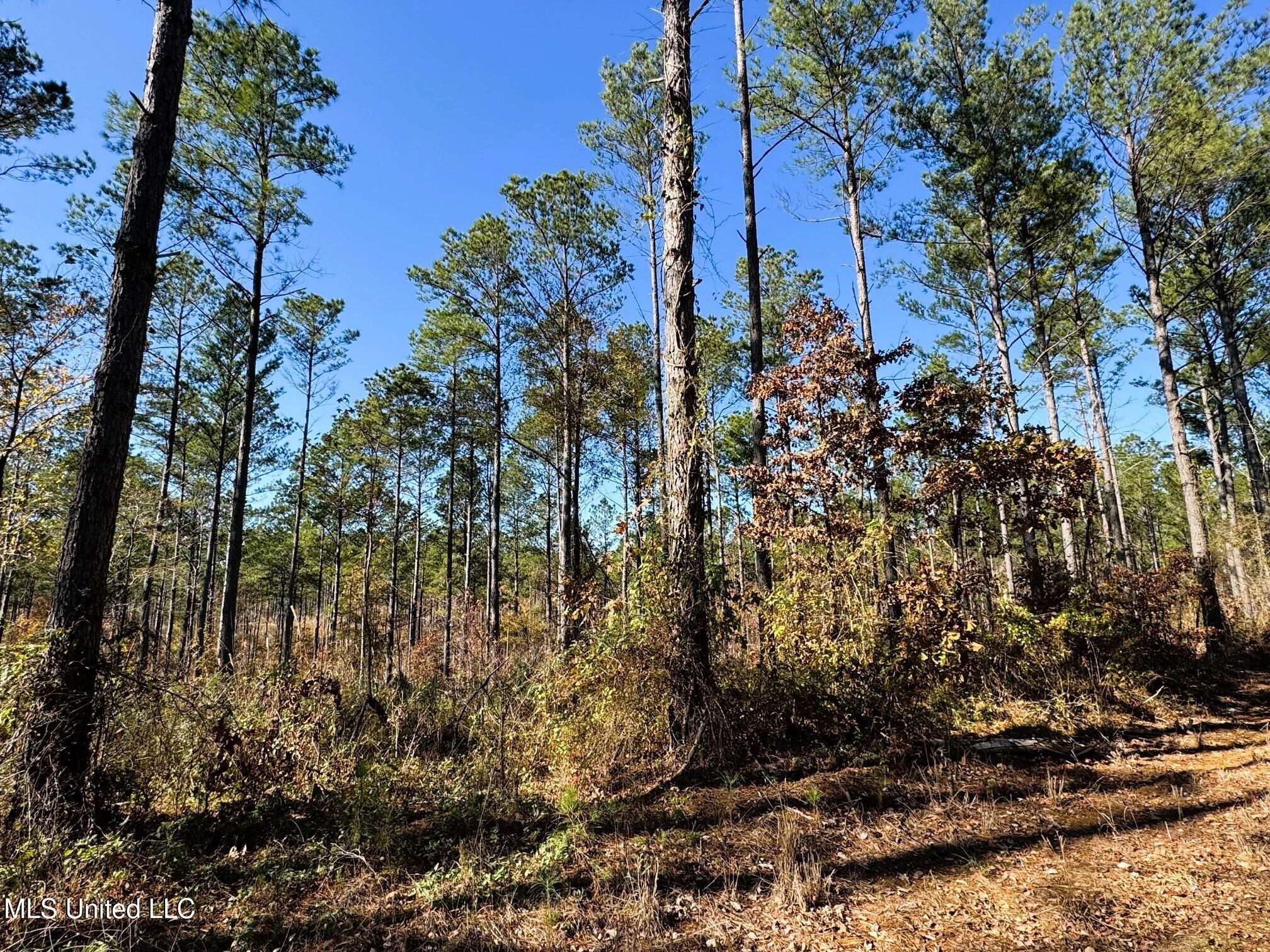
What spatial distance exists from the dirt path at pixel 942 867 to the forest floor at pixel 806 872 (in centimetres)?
1

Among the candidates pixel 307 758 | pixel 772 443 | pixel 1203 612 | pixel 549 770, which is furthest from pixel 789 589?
pixel 1203 612

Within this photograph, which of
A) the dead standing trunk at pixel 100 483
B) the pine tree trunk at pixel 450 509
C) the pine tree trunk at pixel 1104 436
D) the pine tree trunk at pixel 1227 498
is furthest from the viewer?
the pine tree trunk at pixel 1104 436

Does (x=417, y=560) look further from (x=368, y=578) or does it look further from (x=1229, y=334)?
(x=1229, y=334)

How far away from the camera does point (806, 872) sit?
Result: 2.85m

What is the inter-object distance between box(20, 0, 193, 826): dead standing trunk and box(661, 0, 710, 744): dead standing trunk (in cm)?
408

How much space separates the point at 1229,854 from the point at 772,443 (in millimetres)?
4508

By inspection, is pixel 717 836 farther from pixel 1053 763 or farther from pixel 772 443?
pixel 772 443

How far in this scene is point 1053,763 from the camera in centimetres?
423

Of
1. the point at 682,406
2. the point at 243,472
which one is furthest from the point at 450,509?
the point at 682,406

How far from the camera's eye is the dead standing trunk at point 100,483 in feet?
11.3

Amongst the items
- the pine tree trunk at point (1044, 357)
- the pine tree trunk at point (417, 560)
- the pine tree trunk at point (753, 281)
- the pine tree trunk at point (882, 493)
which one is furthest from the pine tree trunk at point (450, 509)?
the pine tree trunk at point (1044, 357)

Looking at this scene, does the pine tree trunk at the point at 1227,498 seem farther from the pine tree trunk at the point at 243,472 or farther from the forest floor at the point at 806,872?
the pine tree trunk at the point at 243,472

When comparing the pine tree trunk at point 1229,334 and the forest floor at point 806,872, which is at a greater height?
the pine tree trunk at point 1229,334

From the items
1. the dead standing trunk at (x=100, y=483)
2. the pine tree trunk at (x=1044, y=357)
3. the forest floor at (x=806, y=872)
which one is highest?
the pine tree trunk at (x=1044, y=357)
